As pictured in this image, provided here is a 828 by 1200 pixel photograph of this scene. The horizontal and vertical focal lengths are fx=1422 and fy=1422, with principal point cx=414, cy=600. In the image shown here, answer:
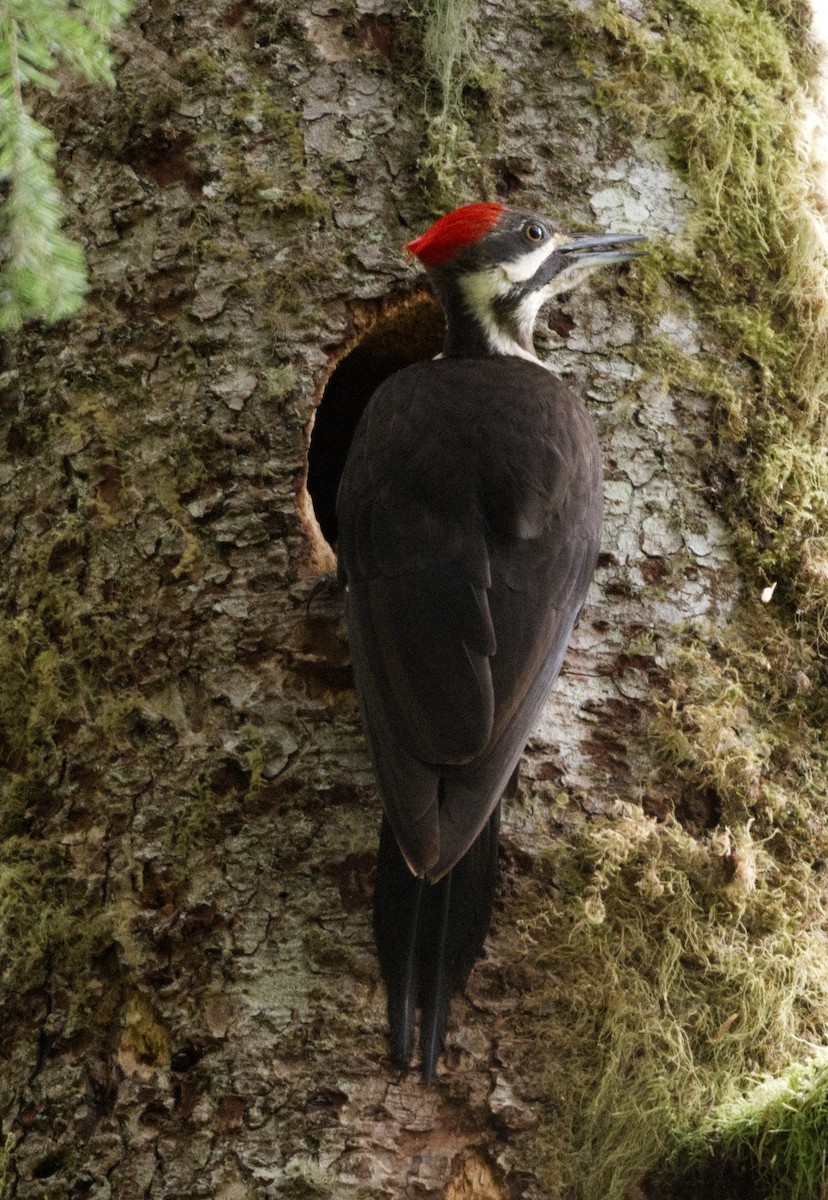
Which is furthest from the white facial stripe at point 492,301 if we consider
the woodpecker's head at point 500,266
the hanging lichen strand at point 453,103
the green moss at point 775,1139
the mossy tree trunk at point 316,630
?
the green moss at point 775,1139

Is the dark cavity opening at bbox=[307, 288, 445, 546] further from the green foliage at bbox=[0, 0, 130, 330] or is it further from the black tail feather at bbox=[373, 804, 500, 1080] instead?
the black tail feather at bbox=[373, 804, 500, 1080]

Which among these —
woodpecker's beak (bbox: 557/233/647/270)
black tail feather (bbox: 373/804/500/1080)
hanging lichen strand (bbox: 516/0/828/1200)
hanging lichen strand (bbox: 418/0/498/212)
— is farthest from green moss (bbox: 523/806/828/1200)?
hanging lichen strand (bbox: 418/0/498/212)

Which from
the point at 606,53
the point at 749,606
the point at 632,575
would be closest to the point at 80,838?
the point at 632,575

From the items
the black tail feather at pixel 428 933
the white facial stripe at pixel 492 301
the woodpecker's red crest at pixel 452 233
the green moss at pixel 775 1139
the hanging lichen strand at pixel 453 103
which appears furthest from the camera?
the white facial stripe at pixel 492 301

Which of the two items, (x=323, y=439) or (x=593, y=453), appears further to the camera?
(x=323, y=439)

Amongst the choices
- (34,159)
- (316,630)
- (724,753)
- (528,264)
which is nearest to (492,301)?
(528,264)

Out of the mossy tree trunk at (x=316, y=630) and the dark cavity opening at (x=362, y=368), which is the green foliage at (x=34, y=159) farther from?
the dark cavity opening at (x=362, y=368)

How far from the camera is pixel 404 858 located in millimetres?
2416

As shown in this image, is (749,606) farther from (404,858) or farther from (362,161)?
(362,161)

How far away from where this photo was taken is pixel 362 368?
3.94 m

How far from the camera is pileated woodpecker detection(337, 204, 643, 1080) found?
246 centimetres

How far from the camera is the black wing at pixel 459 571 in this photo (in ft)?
8.18

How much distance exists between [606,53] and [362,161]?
669 mm

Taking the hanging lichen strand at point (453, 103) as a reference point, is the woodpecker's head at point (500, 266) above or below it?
below
